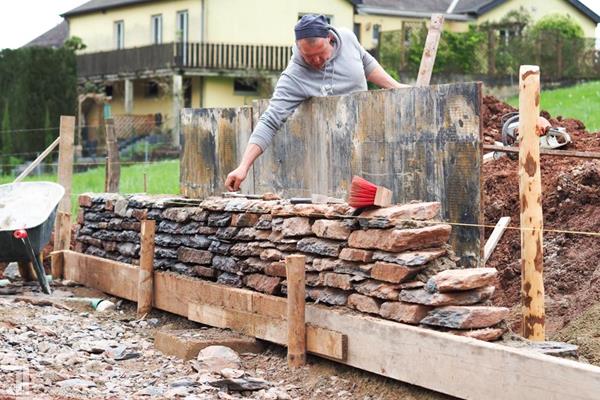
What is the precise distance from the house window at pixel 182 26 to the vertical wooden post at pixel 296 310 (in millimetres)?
28912

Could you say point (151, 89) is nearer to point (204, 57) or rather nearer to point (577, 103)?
point (204, 57)

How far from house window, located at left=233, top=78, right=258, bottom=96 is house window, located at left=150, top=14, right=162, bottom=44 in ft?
9.19

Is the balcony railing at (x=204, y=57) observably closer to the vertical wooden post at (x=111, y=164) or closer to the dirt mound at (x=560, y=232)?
the vertical wooden post at (x=111, y=164)

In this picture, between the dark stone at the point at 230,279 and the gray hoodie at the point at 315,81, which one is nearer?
the gray hoodie at the point at 315,81

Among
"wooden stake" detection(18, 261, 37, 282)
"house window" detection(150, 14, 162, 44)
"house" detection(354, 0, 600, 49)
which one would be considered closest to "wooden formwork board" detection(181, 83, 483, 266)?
"wooden stake" detection(18, 261, 37, 282)

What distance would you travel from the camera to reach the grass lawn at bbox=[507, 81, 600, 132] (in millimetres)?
16828

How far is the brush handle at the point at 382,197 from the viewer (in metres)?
6.81

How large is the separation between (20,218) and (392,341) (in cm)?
552

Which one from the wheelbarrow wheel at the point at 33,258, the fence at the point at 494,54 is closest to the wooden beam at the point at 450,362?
the wheelbarrow wheel at the point at 33,258

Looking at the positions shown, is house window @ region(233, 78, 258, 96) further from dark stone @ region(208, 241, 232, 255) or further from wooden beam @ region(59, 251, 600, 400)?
wooden beam @ region(59, 251, 600, 400)

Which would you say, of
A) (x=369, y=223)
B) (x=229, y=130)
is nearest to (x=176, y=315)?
(x=229, y=130)

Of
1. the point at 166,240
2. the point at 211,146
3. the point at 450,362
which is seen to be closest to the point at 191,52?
the point at 211,146

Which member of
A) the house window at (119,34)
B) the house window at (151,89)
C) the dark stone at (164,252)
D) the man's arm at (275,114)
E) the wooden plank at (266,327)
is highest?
the house window at (119,34)

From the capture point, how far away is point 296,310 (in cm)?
716
